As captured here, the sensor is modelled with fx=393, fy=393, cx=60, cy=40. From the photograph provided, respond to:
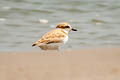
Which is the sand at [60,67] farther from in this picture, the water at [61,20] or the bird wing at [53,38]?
the water at [61,20]

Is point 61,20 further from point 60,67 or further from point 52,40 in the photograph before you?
point 60,67

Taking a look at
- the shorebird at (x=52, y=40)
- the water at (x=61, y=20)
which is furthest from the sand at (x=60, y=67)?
the water at (x=61, y=20)

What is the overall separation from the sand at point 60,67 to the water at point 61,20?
219 cm

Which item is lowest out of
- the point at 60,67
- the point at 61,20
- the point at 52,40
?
the point at 61,20

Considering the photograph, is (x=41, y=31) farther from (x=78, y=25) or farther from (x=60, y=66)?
(x=60, y=66)

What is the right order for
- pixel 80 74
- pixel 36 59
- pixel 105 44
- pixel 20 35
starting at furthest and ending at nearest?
pixel 20 35 → pixel 105 44 → pixel 36 59 → pixel 80 74

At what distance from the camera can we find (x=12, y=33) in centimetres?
995

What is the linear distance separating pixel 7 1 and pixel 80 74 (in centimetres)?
910

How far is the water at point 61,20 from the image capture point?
30.1ft

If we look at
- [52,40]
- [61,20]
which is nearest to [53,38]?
[52,40]

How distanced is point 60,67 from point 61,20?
6034 mm

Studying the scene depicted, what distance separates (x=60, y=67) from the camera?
5543 millimetres

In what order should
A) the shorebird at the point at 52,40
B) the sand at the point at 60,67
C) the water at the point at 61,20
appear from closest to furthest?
the sand at the point at 60,67 → the shorebird at the point at 52,40 → the water at the point at 61,20

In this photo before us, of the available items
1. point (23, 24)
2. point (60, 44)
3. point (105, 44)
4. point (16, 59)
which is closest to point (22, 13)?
point (23, 24)
